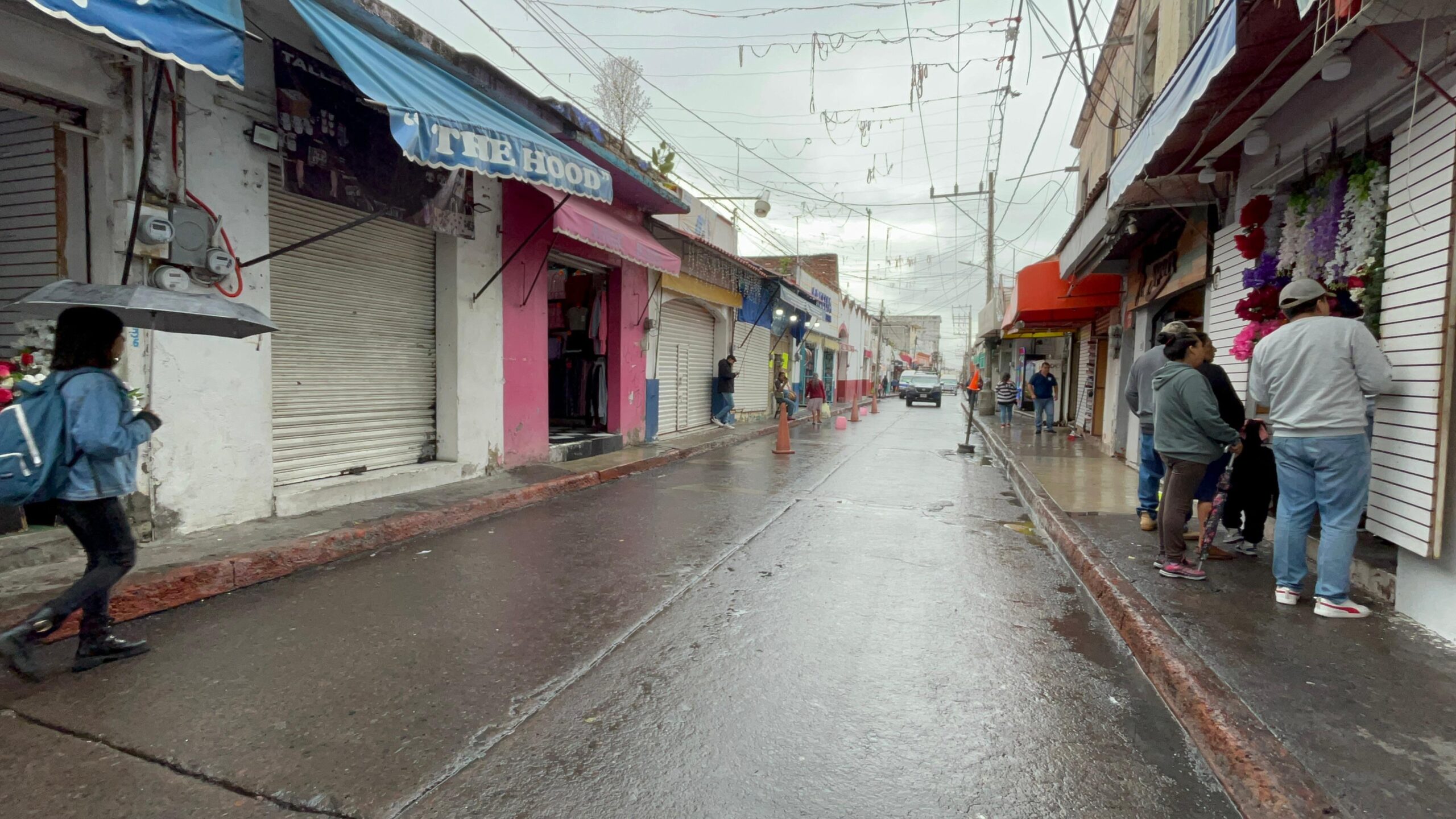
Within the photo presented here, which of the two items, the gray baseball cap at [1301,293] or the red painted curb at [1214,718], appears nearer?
the red painted curb at [1214,718]

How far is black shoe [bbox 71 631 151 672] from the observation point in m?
3.17

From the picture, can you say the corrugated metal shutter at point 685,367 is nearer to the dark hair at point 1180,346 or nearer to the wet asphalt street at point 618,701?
the wet asphalt street at point 618,701

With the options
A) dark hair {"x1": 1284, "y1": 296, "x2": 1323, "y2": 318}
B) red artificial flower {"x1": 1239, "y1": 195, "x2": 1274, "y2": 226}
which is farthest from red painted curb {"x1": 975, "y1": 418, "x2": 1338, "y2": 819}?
red artificial flower {"x1": 1239, "y1": 195, "x2": 1274, "y2": 226}

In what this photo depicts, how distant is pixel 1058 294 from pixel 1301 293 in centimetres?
1034

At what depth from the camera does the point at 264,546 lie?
16.0 feet

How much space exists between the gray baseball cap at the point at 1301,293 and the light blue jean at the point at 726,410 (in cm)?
1277

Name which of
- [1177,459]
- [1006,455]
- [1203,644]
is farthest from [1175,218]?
[1203,644]

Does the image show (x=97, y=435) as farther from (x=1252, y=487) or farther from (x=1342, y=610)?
(x=1252, y=487)

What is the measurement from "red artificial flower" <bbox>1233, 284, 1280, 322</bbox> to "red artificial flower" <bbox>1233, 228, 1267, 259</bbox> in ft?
1.09

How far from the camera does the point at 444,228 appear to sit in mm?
7438

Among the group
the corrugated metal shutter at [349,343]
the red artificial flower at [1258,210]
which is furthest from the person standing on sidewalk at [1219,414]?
the corrugated metal shutter at [349,343]

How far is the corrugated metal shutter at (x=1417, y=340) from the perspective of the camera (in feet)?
11.5

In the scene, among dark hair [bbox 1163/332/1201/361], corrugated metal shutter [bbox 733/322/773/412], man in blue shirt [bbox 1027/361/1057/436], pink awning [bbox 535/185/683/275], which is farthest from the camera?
corrugated metal shutter [bbox 733/322/773/412]

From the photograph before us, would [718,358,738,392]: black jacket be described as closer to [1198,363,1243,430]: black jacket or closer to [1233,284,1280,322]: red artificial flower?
[1233,284,1280,322]: red artificial flower
